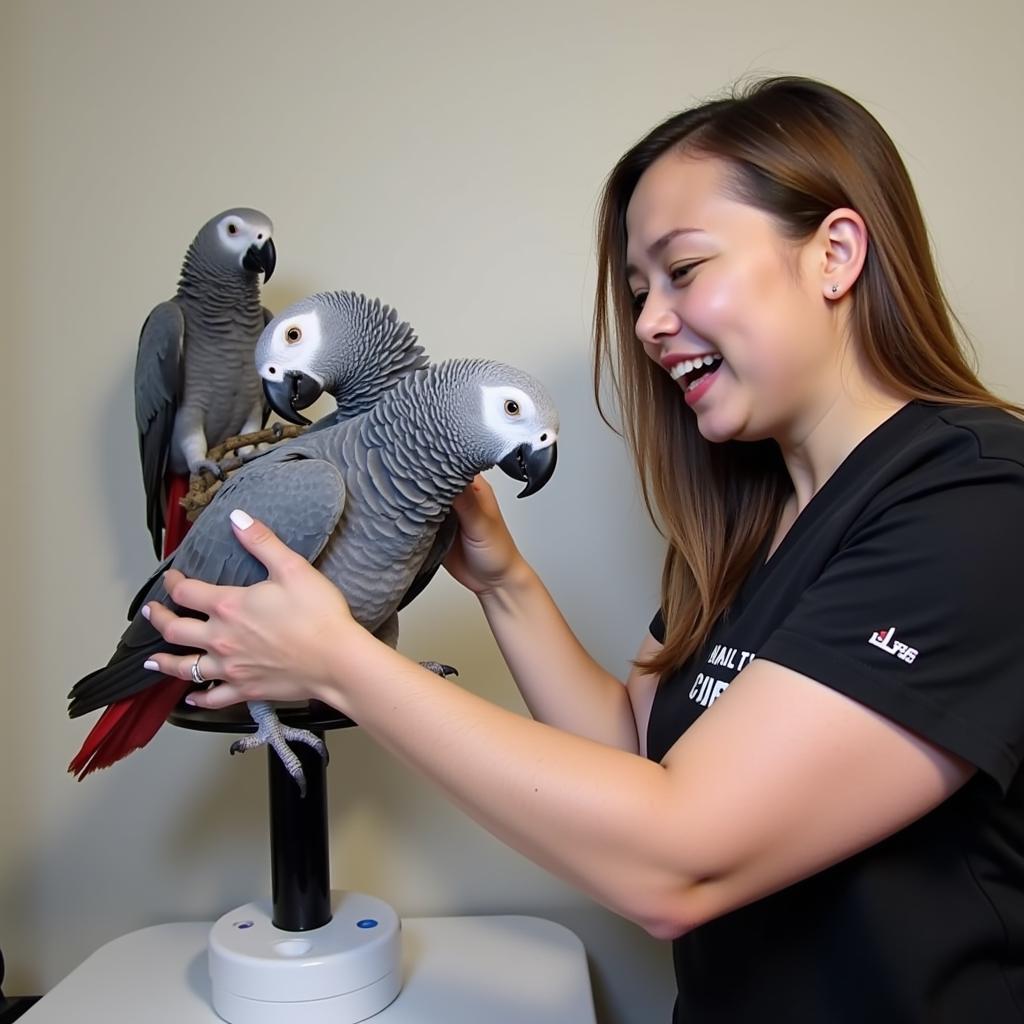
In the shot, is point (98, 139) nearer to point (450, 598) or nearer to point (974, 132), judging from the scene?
point (450, 598)

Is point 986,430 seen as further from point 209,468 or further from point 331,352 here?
point 209,468

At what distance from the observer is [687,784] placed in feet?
1.99

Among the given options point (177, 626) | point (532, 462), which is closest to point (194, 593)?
point (177, 626)

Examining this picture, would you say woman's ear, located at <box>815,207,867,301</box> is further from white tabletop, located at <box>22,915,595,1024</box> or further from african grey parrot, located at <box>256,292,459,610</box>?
white tabletop, located at <box>22,915,595,1024</box>

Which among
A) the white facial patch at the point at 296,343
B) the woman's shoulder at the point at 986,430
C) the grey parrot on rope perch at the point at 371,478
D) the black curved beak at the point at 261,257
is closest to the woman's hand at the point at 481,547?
the grey parrot on rope perch at the point at 371,478

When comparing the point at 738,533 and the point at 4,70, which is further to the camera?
the point at 4,70

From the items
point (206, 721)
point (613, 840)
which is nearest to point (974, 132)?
point (613, 840)

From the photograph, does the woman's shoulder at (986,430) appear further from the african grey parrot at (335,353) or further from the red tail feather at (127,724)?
the red tail feather at (127,724)

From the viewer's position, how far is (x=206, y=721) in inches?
35.5

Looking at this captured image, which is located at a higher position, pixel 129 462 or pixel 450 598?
pixel 129 462

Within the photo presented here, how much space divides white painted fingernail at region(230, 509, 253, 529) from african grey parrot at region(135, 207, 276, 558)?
0.31 metres

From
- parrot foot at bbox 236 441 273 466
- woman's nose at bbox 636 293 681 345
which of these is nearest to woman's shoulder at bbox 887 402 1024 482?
woman's nose at bbox 636 293 681 345

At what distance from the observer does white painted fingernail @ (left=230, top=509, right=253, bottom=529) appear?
74 cm

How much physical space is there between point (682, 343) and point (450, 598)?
1.95 ft
